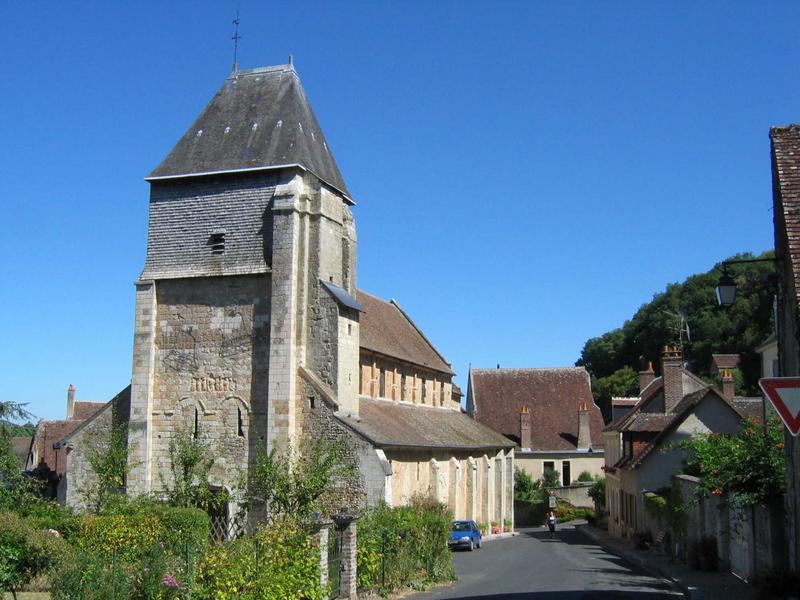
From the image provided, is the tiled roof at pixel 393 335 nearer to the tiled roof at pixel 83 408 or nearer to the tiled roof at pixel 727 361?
the tiled roof at pixel 83 408

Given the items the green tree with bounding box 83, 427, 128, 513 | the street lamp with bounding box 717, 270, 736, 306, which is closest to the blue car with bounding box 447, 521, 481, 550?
the green tree with bounding box 83, 427, 128, 513

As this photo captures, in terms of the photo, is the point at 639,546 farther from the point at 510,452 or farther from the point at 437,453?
the point at 510,452

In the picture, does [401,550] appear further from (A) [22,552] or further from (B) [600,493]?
(B) [600,493]

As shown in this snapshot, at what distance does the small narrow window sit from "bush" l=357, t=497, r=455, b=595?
11.3 metres

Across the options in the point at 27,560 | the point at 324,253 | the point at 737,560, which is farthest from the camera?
the point at 324,253

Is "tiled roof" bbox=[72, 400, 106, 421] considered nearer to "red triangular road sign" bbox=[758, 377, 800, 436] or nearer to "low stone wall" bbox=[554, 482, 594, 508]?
"low stone wall" bbox=[554, 482, 594, 508]

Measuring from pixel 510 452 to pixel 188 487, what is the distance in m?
23.8

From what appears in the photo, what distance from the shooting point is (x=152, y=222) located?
31.5m

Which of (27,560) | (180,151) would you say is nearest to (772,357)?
(180,151)

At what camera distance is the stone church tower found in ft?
95.8

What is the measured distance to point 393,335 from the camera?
42.6 metres

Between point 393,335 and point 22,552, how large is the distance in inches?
1099

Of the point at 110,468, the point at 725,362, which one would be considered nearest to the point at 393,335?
the point at 110,468

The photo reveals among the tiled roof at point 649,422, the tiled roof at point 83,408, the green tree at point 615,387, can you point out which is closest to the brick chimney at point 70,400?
the tiled roof at point 83,408
